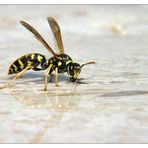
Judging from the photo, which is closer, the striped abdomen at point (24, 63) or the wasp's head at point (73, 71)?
the wasp's head at point (73, 71)

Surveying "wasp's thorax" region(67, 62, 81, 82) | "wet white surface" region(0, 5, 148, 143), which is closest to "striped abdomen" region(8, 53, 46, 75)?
"wet white surface" region(0, 5, 148, 143)

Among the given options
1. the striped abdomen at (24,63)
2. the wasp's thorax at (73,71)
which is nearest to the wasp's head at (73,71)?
the wasp's thorax at (73,71)

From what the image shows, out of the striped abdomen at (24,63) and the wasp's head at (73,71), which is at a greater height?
the striped abdomen at (24,63)

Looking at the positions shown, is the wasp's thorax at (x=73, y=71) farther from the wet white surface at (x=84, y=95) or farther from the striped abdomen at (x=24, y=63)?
the striped abdomen at (x=24, y=63)

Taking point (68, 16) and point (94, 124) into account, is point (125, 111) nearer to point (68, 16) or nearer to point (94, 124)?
point (94, 124)

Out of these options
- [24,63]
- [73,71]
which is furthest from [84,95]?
[24,63]

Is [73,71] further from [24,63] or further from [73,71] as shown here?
[24,63]

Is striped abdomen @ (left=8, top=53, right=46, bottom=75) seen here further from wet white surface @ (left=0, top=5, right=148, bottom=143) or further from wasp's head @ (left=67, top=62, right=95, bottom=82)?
wasp's head @ (left=67, top=62, right=95, bottom=82)
